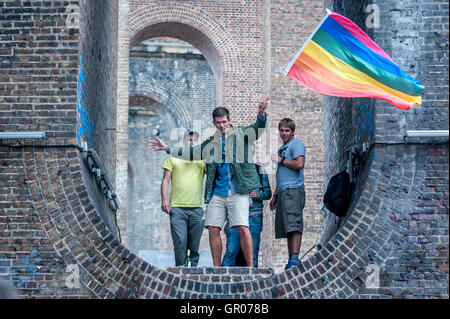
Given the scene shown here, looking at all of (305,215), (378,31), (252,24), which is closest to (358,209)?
(378,31)

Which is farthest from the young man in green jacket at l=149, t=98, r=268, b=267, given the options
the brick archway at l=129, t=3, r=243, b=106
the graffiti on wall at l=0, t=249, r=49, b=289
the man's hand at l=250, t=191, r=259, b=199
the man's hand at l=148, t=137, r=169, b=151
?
the brick archway at l=129, t=3, r=243, b=106

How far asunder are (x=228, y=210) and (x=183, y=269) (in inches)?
34.2

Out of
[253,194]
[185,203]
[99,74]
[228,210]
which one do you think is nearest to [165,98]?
[99,74]

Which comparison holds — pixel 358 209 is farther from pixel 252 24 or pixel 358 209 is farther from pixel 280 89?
pixel 252 24

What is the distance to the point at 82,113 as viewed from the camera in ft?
25.0

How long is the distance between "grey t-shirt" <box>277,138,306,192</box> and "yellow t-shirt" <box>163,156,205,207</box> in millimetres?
968

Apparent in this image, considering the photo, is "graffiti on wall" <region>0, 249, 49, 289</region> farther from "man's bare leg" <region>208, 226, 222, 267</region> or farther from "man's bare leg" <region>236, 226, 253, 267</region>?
"man's bare leg" <region>236, 226, 253, 267</region>

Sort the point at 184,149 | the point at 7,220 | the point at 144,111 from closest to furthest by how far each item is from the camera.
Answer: the point at 7,220 → the point at 184,149 → the point at 144,111

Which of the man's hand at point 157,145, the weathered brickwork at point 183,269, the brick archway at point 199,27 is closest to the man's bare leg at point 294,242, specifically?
the weathered brickwork at point 183,269

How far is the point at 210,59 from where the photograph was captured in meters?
17.6

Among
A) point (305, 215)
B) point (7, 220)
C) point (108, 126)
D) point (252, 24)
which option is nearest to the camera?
point (7, 220)

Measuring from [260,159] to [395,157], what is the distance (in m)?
7.39

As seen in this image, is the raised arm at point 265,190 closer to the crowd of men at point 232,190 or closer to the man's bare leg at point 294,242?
the crowd of men at point 232,190

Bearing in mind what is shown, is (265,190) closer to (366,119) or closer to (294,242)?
(294,242)
